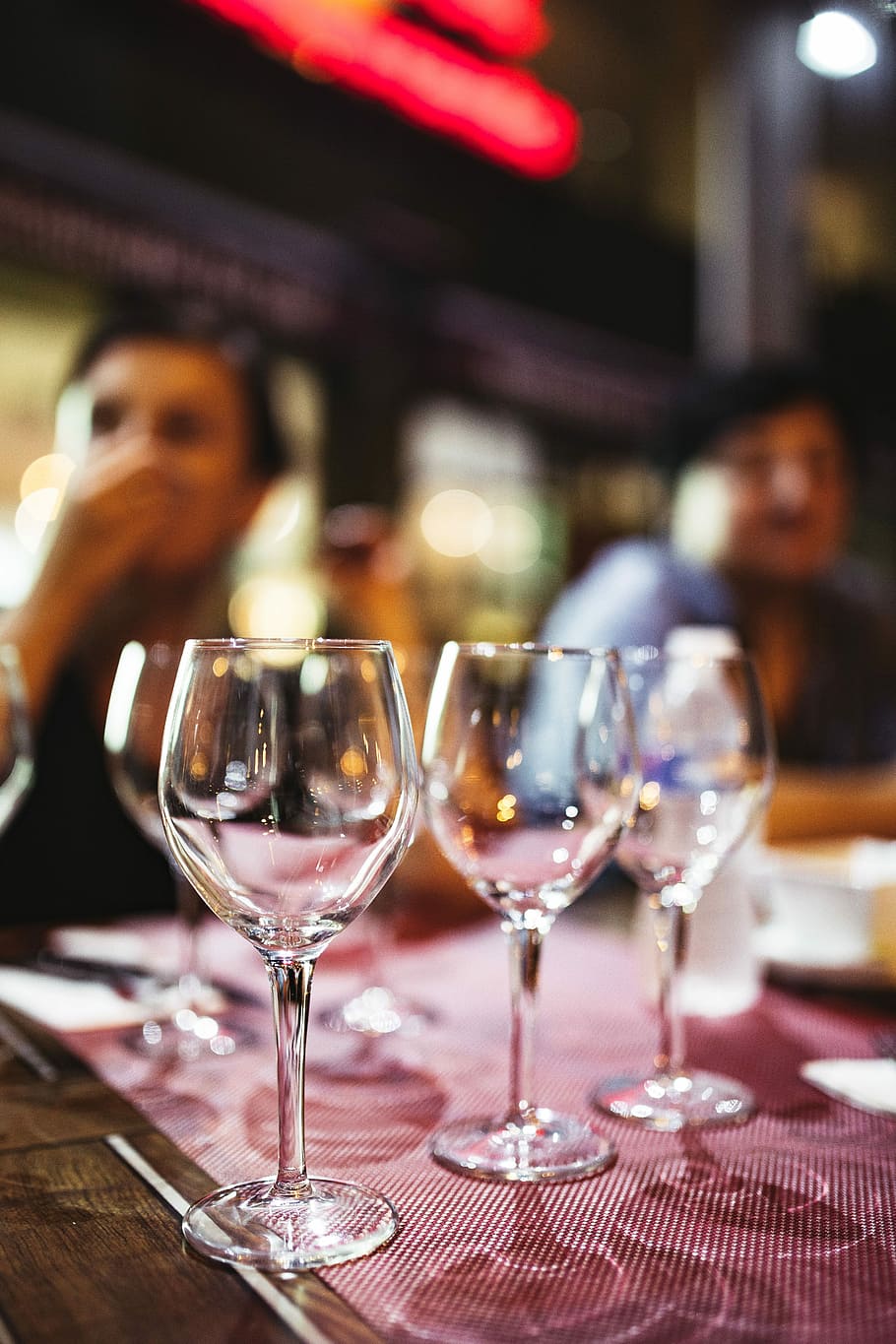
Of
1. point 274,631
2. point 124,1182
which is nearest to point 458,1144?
point 124,1182

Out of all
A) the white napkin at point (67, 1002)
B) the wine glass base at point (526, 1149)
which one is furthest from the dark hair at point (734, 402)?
the wine glass base at point (526, 1149)

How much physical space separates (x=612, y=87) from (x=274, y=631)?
3213 mm

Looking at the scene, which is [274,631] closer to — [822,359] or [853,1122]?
[822,359]

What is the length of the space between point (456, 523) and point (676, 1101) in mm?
4553

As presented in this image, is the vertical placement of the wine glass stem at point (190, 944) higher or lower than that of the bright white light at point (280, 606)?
lower

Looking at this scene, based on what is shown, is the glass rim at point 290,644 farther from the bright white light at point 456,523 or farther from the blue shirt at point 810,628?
the bright white light at point 456,523

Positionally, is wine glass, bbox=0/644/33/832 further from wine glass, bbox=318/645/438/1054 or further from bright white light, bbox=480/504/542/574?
bright white light, bbox=480/504/542/574

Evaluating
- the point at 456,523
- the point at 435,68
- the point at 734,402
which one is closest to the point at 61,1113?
the point at 734,402

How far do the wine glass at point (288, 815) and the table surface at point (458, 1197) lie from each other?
0.04 meters

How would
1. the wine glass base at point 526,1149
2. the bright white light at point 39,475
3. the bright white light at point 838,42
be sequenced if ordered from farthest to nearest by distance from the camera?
the bright white light at point 39,475, the bright white light at point 838,42, the wine glass base at point 526,1149

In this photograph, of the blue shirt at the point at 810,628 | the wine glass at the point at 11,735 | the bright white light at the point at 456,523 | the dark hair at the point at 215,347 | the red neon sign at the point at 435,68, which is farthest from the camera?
the bright white light at the point at 456,523

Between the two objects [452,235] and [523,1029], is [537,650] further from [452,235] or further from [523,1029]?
[452,235]

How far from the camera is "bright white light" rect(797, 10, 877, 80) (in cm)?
142

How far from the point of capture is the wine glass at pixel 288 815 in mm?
496
